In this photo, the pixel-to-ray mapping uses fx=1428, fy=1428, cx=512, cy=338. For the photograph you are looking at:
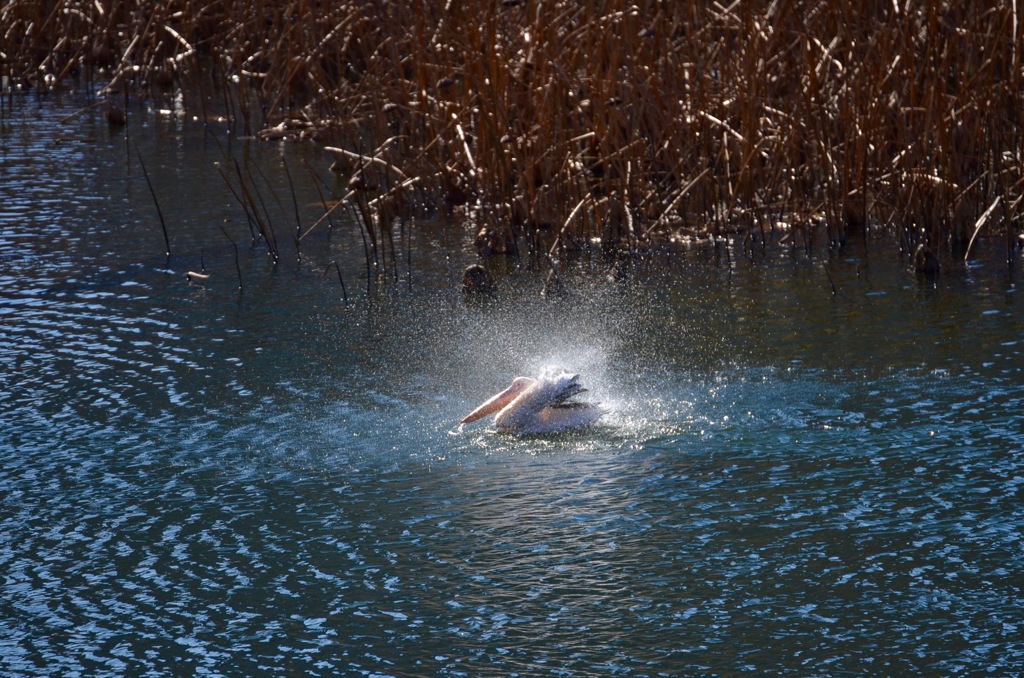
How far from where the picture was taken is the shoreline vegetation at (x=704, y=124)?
281 inches

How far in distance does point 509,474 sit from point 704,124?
12.1ft

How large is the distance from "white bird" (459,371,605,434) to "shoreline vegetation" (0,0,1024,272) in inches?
98.4

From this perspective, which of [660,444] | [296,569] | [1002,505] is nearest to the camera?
[296,569]

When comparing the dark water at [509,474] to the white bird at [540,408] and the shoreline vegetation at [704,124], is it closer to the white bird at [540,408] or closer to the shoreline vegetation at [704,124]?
the white bird at [540,408]

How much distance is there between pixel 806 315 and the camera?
6.33m

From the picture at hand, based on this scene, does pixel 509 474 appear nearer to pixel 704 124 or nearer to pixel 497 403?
pixel 497 403

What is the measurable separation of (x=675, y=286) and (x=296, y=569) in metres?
3.39

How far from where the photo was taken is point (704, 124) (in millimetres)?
7750

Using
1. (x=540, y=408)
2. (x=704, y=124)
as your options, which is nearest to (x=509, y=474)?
(x=540, y=408)

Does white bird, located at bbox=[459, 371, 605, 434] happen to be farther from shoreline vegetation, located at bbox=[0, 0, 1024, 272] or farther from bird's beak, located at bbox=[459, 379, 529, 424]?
shoreline vegetation, located at bbox=[0, 0, 1024, 272]

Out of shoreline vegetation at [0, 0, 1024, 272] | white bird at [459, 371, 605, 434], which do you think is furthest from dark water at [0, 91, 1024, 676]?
shoreline vegetation at [0, 0, 1024, 272]

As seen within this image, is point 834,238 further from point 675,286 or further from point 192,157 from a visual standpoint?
point 192,157

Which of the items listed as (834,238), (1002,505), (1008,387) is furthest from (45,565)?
(834,238)

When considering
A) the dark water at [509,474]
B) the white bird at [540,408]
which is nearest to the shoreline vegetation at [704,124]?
the dark water at [509,474]
